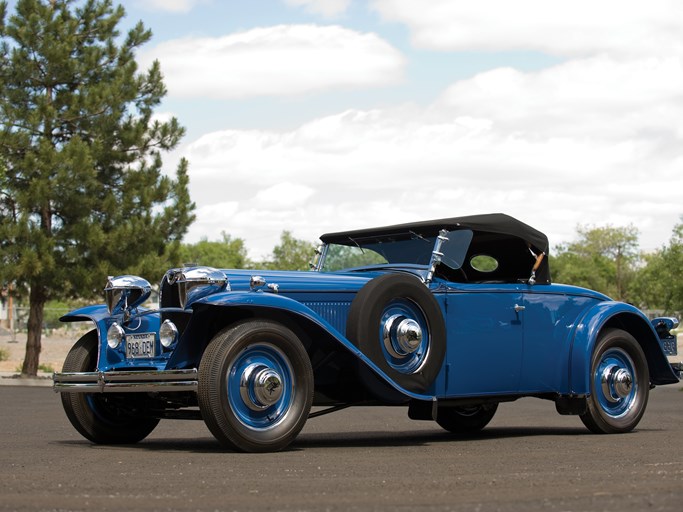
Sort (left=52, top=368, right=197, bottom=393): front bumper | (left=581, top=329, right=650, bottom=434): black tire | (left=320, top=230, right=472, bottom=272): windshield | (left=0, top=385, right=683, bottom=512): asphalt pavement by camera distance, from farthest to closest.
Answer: (left=581, top=329, right=650, bottom=434): black tire
(left=320, top=230, right=472, bottom=272): windshield
(left=52, top=368, right=197, bottom=393): front bumper
(left=0, top=385, right=683, bottom=512): asphalt pavement

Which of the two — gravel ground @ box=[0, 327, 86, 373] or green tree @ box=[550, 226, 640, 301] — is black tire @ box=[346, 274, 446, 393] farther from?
green tree @ box=[550, 226, 640, 301]

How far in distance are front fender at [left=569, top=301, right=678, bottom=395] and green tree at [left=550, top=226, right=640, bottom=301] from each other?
2792 inches

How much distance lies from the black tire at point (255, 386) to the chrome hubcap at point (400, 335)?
853 mm

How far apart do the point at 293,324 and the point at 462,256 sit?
2.25 metres

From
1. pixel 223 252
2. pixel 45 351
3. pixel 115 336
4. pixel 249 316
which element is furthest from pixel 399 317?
pixel 223 252

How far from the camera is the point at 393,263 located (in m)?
10.1

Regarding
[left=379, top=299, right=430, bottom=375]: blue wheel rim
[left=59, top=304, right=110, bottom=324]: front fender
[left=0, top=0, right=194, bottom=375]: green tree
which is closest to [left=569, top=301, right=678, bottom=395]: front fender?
[left=379, top=299, right=430, bottom=375]: blue wheel rim

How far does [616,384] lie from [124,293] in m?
4.61

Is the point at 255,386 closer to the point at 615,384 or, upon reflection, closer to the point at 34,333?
the point at 615,384

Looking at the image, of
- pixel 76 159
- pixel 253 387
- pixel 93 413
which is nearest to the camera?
pixel 253 387

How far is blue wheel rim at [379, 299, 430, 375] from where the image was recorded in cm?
864

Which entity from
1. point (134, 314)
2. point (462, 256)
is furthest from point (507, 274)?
point (134, 314)

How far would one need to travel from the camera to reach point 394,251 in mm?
10188

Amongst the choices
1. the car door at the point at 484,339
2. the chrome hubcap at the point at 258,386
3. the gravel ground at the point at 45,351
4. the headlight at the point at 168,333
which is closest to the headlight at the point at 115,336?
the headlight at the point at 168,333
